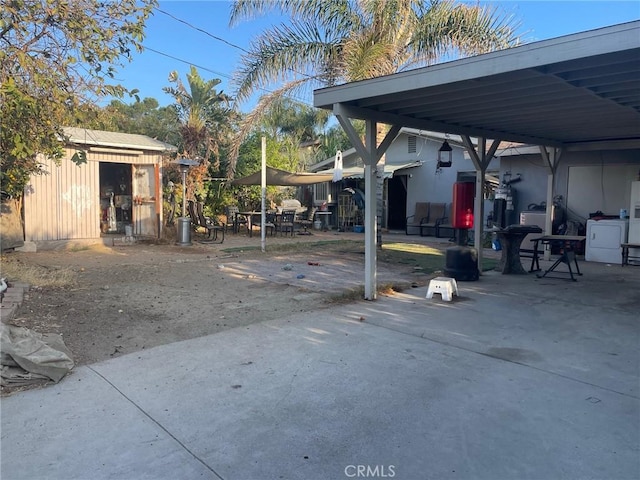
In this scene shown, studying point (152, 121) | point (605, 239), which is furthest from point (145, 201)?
point (152, 121)

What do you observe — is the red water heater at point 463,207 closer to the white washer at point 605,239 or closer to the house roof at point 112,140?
the white washer at point 605,239

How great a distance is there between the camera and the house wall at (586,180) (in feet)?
37.0

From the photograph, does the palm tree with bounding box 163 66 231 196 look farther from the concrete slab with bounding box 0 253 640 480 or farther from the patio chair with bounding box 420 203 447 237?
the concrete slab with bounding box 0 253 640 480

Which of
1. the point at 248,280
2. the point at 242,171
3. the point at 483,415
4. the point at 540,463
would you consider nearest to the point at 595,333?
the point at 483,415

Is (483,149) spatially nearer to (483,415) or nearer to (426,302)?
(426,302)

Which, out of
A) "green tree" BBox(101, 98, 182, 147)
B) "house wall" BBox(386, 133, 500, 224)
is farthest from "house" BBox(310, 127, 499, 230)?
"green tree" BBox(101, 98, 182, 147)

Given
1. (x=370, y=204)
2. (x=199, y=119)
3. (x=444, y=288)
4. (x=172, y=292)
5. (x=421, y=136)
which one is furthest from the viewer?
(x=421, y=136)

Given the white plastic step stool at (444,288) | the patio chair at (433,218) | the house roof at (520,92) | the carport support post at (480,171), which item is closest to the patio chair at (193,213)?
the patio chair at (433,218)

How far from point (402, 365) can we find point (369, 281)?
2.56 m

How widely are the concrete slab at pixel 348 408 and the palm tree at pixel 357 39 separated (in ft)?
26.2

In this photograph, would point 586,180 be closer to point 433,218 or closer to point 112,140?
point 433,218

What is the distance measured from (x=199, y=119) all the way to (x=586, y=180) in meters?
11.5

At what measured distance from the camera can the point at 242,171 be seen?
18016 millimetres

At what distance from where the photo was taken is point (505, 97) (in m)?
6.09
